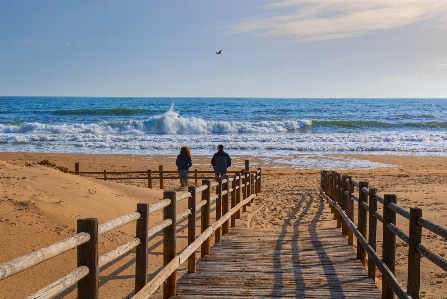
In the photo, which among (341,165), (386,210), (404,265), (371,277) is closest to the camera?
(386,210)

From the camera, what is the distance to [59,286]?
3.13 m

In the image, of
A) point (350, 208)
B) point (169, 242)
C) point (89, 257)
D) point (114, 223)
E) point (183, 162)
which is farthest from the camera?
point (183, 162)

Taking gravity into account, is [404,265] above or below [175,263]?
below

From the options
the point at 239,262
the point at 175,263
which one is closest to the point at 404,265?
the point at 239,262

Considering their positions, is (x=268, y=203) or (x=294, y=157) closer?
(x=268, y=203)

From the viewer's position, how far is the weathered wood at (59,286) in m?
2.92

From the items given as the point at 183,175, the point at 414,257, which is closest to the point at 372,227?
the point at 414,257

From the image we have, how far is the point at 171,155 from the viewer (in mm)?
33219

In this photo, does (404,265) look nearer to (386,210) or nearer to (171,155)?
(386,210)

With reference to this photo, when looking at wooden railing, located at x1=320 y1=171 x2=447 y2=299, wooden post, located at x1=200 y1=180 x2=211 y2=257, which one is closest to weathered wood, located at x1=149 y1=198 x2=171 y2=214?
wooden post, located at x1=200 y1=180 x2=211 y2=257

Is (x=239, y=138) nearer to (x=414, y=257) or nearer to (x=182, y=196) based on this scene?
(x=182, y=196)

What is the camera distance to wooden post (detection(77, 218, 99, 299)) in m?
3.68

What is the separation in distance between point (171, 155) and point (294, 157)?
8.00 m

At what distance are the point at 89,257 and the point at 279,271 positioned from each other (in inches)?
156
